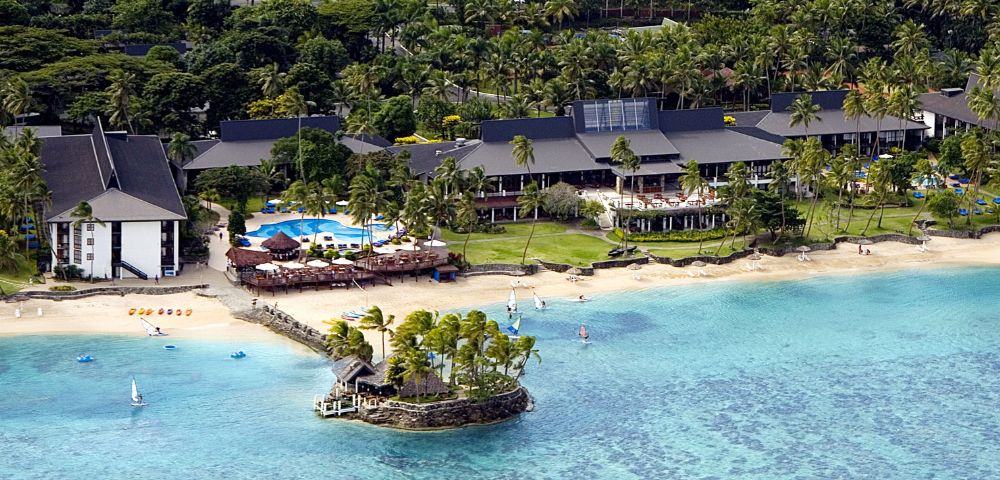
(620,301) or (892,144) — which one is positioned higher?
(892,144)

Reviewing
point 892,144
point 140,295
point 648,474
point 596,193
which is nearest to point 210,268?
point 140,295

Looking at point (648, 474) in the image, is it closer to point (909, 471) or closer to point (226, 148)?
point (909, 471)

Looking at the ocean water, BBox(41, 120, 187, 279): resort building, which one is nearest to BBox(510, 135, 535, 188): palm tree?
the ocean water

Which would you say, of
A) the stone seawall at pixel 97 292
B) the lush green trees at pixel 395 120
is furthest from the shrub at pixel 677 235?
the stone seawall at pixel 97 292

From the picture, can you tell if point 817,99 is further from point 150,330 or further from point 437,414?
point 437,414

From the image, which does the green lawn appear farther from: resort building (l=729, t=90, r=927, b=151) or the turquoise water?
resort building (l=729, t=90, r=927, b=151)

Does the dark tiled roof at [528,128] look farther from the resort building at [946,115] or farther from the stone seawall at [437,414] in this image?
the stone seawall at [437,414]

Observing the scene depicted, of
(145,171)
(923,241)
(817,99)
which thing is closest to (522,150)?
(145,171)
